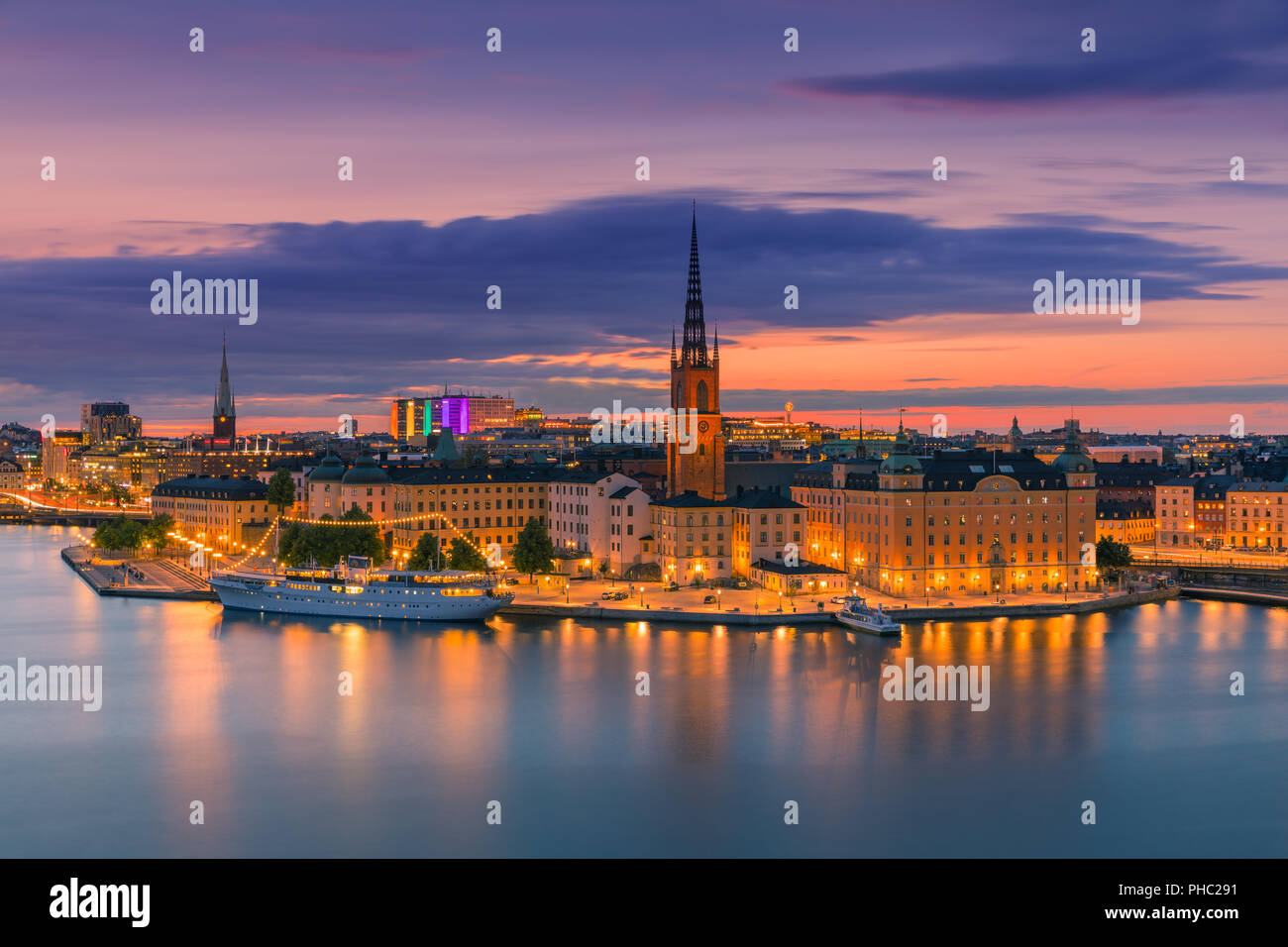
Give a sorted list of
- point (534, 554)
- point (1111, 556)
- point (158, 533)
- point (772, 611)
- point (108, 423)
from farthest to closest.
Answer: point (108, 423), point (158, 533), point (1111, 556), point (534, 554), point (772, 611)

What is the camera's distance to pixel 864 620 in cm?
2969

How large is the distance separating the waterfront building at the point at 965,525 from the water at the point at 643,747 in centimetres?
476

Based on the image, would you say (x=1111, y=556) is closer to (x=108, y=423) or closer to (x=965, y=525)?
(x=965, y=525)

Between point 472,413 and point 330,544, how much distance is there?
4248 inches

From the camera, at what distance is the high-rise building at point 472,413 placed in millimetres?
132375

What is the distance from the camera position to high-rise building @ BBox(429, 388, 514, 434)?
13238cm

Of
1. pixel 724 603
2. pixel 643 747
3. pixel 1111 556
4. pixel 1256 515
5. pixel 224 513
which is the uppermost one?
pixel 224 513

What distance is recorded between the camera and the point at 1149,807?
17.2 m

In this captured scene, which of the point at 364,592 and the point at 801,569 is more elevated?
the point at 801,569

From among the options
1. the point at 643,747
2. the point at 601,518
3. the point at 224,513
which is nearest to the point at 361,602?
the point at 601,518

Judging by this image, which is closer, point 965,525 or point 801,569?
point 801,569

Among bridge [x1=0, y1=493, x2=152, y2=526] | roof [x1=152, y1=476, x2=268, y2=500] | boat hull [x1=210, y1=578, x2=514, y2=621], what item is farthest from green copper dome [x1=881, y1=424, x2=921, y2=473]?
bridge [x1=0, y1=493, x2=152, y2=526]
